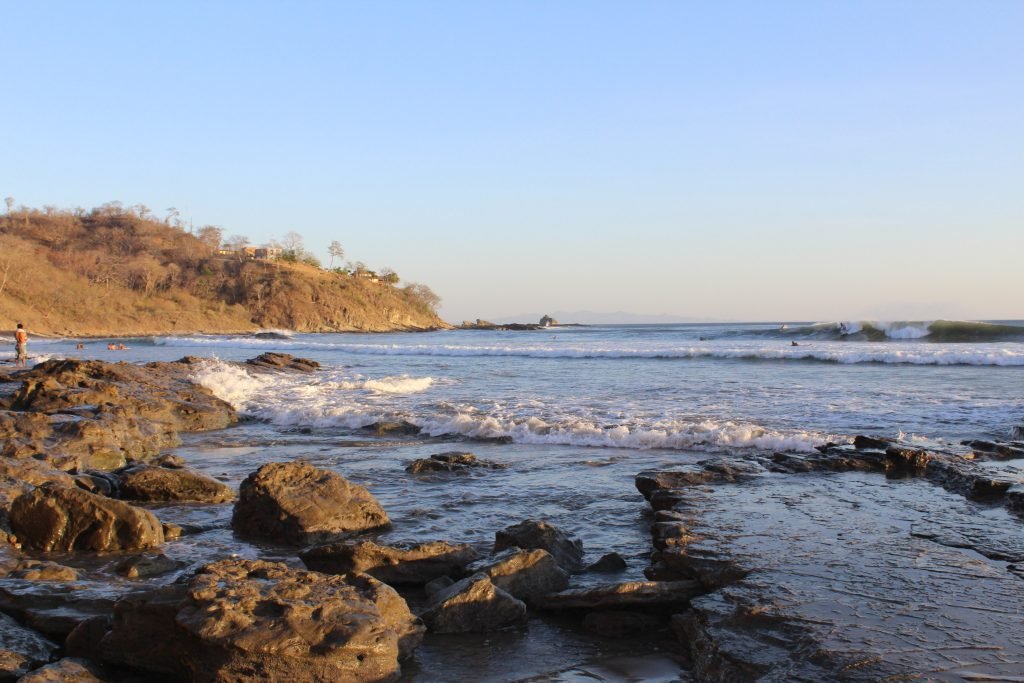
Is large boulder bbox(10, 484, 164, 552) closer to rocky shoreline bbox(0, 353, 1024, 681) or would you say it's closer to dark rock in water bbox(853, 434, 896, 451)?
rocky shoreline bbox(0, 353, 1024, 681)

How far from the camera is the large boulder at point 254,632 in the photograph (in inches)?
128

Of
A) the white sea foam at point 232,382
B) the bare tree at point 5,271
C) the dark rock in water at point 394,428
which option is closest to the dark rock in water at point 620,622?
the dark rock in water at point 394,428

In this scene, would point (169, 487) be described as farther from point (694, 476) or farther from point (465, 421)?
point (465, 421)

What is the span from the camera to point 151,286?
7806 centimetres

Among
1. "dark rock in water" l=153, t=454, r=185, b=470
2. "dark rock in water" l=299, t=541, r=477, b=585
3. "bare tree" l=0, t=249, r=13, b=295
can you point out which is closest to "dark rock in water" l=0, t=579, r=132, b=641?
"dark rock in water" l=299, t=541, r=477, b=585

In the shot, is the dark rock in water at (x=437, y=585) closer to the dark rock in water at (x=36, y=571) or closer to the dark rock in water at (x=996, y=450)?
the dark rock in water at (x=36, y=571)

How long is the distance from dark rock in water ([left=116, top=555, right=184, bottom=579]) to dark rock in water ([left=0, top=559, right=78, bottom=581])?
0.28 metres

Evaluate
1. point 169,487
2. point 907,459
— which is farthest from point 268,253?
point 907,459

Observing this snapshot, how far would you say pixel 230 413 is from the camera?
44.7 ft

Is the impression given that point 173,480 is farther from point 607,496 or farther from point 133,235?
point 133,235

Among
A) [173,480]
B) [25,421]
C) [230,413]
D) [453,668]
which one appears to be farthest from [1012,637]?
[230,413]

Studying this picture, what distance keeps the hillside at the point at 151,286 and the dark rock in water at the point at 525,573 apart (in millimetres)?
63531

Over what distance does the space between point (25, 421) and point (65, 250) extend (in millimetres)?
83359

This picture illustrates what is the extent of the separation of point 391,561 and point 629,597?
5.12 feet
